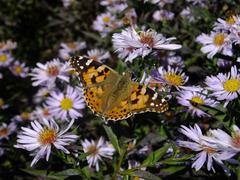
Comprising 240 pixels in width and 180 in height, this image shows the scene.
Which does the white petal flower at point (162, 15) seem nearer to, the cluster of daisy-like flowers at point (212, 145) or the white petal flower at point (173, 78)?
the white petal flower at point (173, 78)

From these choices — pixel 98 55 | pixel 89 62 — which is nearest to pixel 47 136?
pixel 89 62

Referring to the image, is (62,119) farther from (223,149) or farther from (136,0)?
(223,149)

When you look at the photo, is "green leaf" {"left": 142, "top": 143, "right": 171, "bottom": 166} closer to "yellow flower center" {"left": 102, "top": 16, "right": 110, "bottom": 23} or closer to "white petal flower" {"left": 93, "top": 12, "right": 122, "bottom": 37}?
"white petal flower" {"left": 93, "top": 12, "right": 122, "bottom": 37}

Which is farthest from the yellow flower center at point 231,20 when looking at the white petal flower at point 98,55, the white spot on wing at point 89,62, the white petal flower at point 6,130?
the white petal flower at point 6,130

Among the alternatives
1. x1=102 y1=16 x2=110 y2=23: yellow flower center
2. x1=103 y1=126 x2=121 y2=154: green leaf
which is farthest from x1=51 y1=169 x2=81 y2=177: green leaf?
x1=102 y1=16 x2=110 y2=23: yellow flower center

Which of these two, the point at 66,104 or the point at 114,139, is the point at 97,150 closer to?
the point at 66,104

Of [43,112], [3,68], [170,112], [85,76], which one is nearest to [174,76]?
[170,112]
